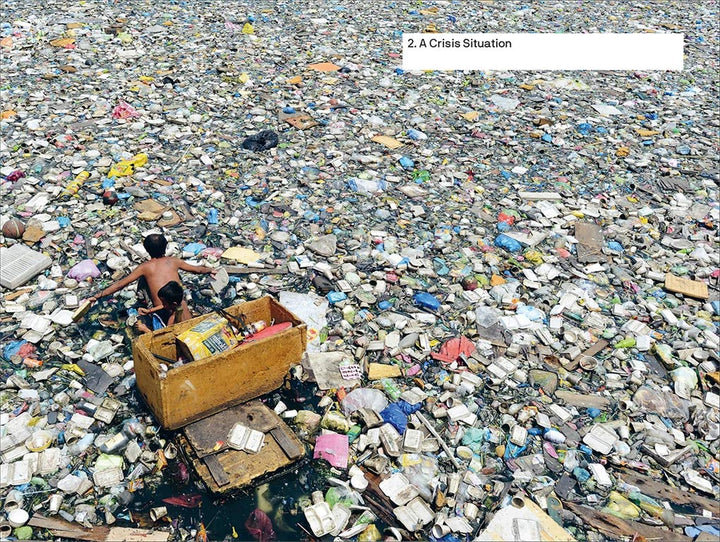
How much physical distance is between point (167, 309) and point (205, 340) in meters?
0.73

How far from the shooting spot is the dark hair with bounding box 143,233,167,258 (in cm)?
460

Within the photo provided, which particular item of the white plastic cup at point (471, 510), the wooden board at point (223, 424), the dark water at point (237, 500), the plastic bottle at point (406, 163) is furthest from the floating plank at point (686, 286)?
the wooden board at point (223, 424)

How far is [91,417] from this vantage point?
400 cm

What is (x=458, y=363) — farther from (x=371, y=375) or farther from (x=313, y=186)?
(x=313, y=186)

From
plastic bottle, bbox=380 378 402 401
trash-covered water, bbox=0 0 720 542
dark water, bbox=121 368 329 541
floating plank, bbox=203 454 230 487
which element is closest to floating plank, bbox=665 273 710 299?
trash-covered water, bbox=0 0 720 542

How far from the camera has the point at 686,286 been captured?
18.7 ft

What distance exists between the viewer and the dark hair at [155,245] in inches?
181

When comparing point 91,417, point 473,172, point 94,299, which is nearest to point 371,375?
point 91,417

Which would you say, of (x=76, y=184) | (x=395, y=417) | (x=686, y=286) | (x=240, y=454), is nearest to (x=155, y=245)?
(x=240, y=454)

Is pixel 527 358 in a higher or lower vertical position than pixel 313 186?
lower

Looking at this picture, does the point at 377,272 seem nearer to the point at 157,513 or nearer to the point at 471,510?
the point at 471,510

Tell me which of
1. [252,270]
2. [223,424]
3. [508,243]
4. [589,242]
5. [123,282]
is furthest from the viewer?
[589,242]

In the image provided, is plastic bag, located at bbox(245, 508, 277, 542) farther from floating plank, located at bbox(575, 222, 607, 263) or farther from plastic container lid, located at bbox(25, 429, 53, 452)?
floating plank, located at bbox(575, 222, 607, 263)

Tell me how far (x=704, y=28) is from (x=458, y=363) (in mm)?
12199
